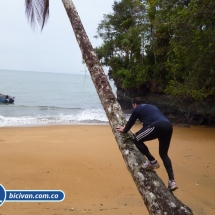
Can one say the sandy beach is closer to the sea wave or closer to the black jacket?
the black jacket

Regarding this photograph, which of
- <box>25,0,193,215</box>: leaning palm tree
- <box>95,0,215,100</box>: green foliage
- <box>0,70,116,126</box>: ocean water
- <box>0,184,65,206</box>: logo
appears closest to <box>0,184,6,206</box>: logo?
<box>0,184,65,206</box>: logo

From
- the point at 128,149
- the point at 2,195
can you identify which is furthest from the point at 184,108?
the point at 128,149

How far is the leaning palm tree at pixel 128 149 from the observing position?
290cm

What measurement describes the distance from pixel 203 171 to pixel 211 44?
3.99 m

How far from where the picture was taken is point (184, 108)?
65.9 ft

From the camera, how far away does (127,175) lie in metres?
7.39

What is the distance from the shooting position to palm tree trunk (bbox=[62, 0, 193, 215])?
9.48 feet

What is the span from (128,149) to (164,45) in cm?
1832

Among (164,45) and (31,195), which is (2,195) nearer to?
(31,195)

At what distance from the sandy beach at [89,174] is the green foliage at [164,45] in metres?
3.28

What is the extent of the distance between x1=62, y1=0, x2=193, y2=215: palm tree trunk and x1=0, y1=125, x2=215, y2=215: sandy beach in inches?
89.5

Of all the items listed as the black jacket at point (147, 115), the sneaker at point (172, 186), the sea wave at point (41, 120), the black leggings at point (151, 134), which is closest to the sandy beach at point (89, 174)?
the sneaker at point (172, 186)

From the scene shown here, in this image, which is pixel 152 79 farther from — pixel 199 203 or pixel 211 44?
pixel 199 203

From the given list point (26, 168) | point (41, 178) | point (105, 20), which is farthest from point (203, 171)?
point (105, 20)
